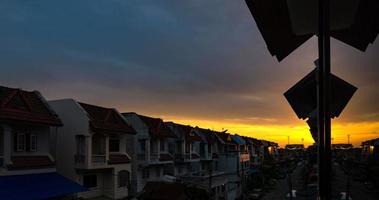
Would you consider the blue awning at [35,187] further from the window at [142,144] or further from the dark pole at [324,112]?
the dark pole at [324,112]

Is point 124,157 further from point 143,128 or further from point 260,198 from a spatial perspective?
point 260,198

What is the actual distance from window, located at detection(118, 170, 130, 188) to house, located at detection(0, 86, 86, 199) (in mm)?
6742

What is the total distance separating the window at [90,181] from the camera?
30.4m

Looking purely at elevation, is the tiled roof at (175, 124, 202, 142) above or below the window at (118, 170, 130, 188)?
above

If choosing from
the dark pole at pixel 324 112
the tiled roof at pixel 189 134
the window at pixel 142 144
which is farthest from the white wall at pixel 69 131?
the dark pole at pixel 324 112

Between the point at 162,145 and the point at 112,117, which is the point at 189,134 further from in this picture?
the point at 112,117

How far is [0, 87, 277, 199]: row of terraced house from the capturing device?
2294 centimetres

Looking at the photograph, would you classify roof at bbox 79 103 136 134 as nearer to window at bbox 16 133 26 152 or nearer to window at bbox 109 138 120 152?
window at bbox 109 138 120 152

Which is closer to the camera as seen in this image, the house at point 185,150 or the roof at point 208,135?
the house at point 185,150

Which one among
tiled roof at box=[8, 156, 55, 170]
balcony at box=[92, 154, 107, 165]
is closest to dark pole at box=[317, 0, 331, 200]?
tiled roof at box=[8, 156, 55, 170]

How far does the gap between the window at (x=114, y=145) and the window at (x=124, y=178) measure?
6.07 ft

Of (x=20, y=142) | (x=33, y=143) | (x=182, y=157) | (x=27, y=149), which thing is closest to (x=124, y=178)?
(x=33, y=143)

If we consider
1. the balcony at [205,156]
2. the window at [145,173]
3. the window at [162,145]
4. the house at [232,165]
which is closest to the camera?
the window at [145,173]

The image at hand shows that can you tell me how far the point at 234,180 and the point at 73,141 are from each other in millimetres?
30533
